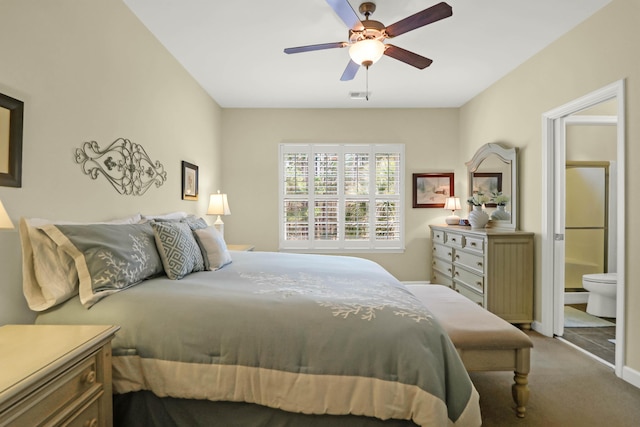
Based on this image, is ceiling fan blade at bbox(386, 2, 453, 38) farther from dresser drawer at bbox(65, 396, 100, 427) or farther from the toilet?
the toilet

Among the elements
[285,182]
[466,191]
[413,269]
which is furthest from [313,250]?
[466,191]

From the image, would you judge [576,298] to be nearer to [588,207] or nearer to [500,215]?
[588,207]

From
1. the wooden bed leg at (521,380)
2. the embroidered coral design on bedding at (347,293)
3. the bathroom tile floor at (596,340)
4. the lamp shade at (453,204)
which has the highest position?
the lamp shade at (453,204)

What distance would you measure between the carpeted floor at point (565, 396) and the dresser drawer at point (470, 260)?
3.12 ft

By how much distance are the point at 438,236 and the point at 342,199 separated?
1.45 m

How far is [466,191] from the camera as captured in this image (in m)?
4.59

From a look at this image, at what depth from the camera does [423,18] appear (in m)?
2.00

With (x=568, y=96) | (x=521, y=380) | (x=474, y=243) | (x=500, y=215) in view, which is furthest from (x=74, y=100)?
(x=500, y=215)

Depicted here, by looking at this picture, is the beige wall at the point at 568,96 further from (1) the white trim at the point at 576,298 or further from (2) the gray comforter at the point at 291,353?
(2) the gray comforter at the point at 291,353

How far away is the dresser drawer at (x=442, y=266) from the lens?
13.5 feet

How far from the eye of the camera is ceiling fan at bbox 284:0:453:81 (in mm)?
1954

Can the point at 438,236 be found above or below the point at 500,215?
below

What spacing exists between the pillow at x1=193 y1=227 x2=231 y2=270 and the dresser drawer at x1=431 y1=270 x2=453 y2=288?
9.37 ft

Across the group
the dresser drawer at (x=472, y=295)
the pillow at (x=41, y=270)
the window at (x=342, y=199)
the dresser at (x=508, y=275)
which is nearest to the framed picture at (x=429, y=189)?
the window at (x=342, y=199)
